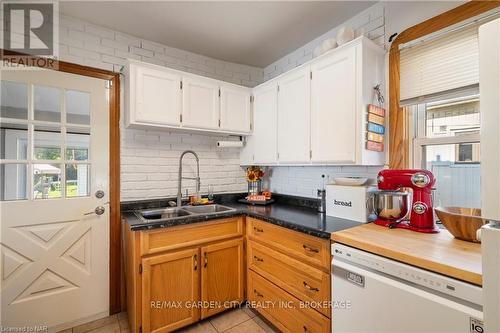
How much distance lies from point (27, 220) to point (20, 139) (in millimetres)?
615

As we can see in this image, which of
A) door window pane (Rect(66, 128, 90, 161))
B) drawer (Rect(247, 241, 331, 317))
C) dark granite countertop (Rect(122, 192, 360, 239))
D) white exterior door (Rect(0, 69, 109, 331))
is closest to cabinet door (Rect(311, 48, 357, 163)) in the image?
dark granite countertop (Rect(122, 192, 360, 239))

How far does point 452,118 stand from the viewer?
1513 millimetres

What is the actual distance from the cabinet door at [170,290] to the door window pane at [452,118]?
1.93 meters

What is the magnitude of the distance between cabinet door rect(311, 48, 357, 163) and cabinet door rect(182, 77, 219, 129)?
3.06 feet

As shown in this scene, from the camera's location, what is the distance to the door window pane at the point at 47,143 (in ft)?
5.97

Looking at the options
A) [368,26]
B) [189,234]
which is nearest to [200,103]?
[189,234]

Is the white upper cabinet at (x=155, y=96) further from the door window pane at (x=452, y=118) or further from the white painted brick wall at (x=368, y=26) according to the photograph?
the door window pane at (x=452, y=118)

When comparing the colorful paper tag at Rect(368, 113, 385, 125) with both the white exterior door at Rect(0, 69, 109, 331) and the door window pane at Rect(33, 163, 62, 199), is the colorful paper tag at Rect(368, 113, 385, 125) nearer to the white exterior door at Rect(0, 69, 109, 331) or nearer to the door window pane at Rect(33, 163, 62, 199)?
the white exterior door at Rect(0, 69, 109, 331)

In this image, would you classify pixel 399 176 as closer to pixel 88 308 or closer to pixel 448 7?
pixel 448 7

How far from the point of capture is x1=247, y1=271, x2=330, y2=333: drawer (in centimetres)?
145

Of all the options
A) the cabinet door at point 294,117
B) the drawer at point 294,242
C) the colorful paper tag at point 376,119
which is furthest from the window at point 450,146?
the drawer at point 294,242

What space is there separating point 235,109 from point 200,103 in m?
0.38

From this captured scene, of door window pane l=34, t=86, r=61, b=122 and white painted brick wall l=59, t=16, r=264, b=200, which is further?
white painted brick wall l=59, t=16, r=264, b=200

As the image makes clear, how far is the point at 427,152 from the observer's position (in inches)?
63.9
